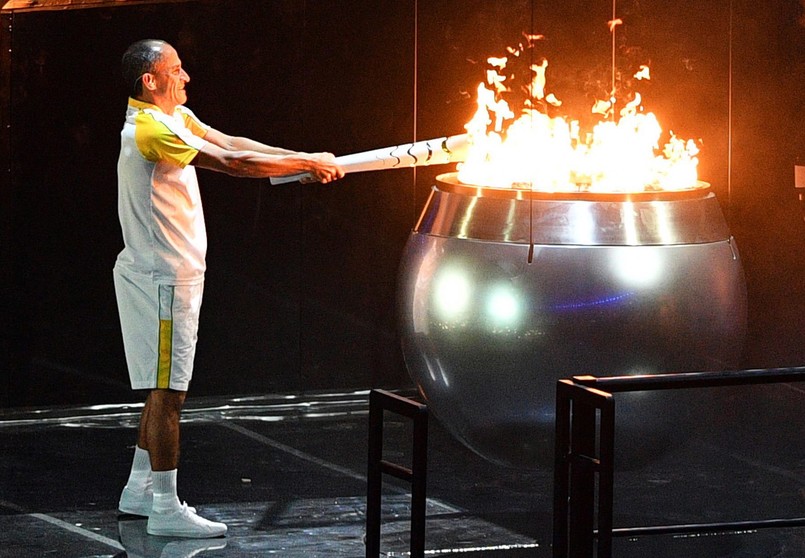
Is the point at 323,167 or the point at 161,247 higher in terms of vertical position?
the point at 323,167

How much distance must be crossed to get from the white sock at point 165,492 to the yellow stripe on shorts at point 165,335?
309 millimetres

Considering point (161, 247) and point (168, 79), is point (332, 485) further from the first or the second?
point (168, 79)

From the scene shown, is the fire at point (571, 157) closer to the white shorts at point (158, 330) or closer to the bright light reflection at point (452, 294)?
the bright light reflection at point (452, 294)

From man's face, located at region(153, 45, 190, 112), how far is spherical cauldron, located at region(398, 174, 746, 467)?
106 cm

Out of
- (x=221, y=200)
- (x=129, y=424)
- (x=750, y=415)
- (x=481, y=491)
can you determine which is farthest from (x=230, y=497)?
(x=750, y=415)

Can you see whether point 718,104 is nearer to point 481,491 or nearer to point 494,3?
point 494,3

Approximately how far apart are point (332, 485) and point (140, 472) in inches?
31.2

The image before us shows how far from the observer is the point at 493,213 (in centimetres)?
516

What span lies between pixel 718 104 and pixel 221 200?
2.44 metres

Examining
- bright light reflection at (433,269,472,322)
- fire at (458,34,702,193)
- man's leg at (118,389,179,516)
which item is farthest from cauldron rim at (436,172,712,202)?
man's leg at (118,389,179,516)

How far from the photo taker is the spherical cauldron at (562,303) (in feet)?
16.4

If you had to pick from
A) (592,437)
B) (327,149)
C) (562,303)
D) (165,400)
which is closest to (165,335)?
(165,400)

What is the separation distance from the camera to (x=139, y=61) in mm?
5562

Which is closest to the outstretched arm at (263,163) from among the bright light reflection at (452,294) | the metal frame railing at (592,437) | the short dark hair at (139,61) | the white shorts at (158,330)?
the short dark hair at (139,61)
